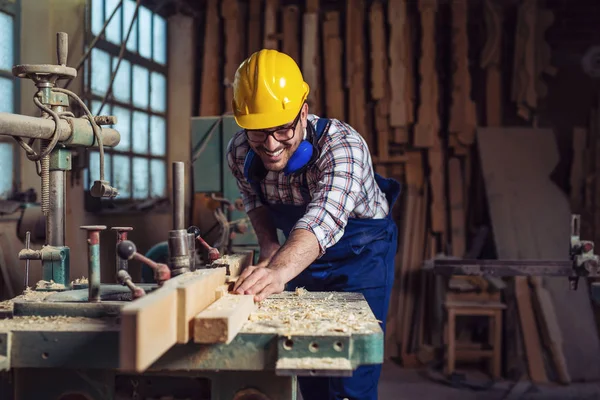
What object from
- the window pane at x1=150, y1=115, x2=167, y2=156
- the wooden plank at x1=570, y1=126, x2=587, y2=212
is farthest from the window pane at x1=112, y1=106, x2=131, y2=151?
the wooden plank at x1=570, y1=126, x2=587, y2=212

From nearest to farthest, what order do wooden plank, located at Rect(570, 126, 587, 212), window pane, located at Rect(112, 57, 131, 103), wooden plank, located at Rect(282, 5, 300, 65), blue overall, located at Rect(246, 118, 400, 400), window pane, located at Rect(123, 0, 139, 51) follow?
blue overall, located at Rect(246, 118, 400, 400), window pane, located at Rect(112, 57, 131, 103), window pane, located at Rect(123, 0, 139, 51), wooden plank, located at Rect(570, 126, 587, 212), wooden plank, located at Rect(282, 5, 300, 65)

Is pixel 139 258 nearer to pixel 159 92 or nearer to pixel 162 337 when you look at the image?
pixel 162 337

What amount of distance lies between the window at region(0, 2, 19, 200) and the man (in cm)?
161

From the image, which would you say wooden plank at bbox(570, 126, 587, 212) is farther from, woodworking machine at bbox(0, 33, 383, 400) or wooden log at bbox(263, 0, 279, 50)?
woodworking machine at bbox(0, 33, 383, 400)

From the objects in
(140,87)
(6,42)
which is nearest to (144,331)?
(6,42)

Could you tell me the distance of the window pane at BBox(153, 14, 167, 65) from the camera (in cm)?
540

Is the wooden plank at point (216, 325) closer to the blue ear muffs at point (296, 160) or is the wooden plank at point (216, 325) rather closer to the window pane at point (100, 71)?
the blue ear muffs at point (296, 160)

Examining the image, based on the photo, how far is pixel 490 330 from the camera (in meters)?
4.67

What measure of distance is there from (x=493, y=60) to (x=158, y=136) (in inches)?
109

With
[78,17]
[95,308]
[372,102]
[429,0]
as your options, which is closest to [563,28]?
[429,0]

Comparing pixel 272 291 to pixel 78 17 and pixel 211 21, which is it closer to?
pixel 78 17

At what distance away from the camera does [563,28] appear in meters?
5.46

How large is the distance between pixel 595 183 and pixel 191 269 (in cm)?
428

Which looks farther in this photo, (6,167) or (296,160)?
(6,167)
